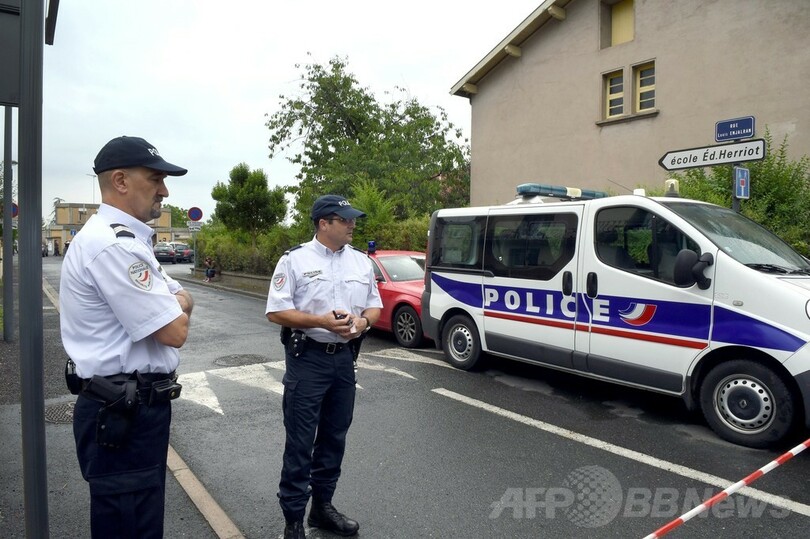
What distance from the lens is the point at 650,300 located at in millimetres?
5332

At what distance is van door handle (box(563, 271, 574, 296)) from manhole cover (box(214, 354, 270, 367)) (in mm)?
4321

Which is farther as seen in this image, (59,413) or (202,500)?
(59,413)

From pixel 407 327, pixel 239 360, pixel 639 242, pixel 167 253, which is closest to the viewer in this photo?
pixel 639 242

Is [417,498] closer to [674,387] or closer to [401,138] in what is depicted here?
[674,387]

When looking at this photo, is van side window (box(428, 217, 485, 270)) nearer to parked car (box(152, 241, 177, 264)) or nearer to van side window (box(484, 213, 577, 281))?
van side window (box(484, 213, 577, 281))

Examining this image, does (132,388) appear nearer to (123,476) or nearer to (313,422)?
(123,476)

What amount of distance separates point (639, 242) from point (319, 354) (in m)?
3.56

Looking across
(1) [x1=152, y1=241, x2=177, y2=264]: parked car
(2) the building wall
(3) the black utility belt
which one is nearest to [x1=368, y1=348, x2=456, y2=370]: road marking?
(3) the black utility belt

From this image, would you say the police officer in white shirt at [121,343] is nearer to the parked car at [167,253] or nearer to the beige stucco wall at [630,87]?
the beige stucco wall at [630,87]

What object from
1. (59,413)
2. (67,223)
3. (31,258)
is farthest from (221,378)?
(67,223)

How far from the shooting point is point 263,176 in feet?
80.5

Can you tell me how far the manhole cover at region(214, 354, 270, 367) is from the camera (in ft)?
A: 26.4

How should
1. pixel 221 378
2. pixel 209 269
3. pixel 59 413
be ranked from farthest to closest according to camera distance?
pixel 209 269 < pixel 221 378 < pixel 59 413

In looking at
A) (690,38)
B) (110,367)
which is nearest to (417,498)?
(110,367)
